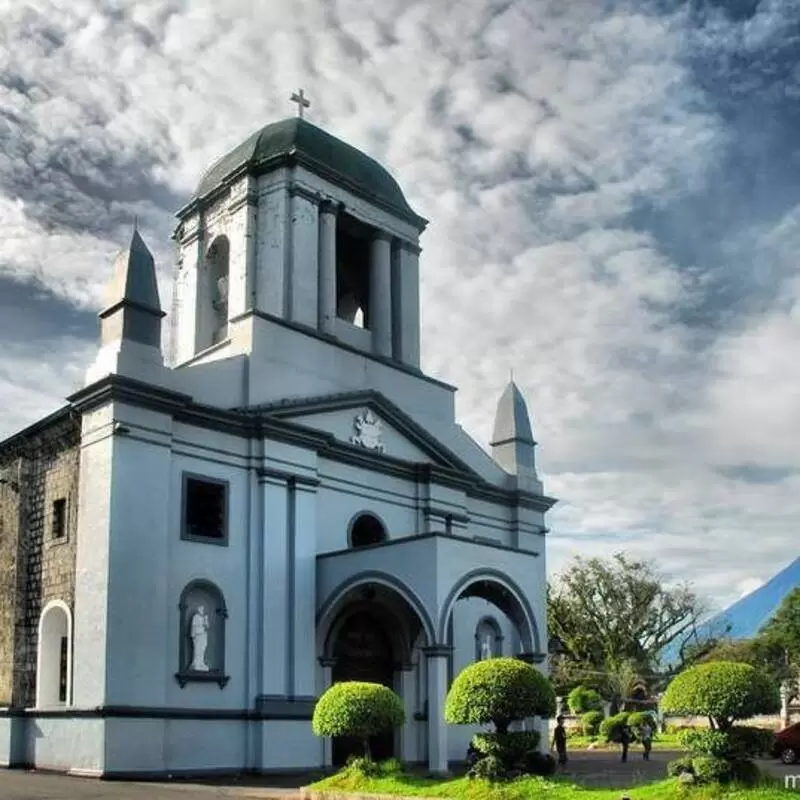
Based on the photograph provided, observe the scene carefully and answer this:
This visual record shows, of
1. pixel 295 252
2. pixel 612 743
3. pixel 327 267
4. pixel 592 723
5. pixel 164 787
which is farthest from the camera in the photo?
pixel 592 723

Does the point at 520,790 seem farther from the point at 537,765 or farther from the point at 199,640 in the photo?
the point at 199,640

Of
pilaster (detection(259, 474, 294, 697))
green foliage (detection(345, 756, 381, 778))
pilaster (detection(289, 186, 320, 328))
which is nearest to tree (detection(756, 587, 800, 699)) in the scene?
pilaster (detection(289, 186, 320, 328))

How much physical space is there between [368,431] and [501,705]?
10586 mm

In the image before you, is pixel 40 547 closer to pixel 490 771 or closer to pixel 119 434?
pixel 119 434

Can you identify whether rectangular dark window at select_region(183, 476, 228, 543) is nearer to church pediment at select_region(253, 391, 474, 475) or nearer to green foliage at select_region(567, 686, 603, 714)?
church pediment at select_region(253, 391, 474, 475)

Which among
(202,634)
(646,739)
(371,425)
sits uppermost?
(371,425)

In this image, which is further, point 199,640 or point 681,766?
point 199,640

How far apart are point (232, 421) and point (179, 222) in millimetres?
8328

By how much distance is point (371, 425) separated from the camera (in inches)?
1023

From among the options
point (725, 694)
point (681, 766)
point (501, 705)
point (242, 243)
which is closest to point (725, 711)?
point (725, 694)

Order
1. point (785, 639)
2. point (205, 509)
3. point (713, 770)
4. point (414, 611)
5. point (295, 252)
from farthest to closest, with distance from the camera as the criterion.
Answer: point (785, 639)
point (295, 252)
point (205, 509)
point (414, 611)
point (713, 770)

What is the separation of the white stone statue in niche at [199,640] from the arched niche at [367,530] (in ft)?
15.8

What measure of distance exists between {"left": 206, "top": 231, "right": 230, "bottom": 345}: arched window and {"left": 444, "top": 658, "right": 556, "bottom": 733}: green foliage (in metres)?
13.1

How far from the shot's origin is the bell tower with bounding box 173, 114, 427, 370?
2580 centimetres
